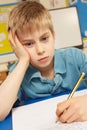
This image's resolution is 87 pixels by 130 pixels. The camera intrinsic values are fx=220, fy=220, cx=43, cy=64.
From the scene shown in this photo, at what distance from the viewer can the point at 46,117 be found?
26.0 inches

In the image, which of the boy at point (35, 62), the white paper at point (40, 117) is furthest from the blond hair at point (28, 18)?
the white paper at point (40, 117)

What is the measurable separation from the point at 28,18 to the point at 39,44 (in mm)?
126

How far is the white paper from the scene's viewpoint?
570 mm

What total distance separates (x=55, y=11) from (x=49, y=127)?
211 centimetres

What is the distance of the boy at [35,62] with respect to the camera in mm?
826

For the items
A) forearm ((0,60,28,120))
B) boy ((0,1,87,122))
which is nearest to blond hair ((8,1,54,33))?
boy ((0,1,87,122))

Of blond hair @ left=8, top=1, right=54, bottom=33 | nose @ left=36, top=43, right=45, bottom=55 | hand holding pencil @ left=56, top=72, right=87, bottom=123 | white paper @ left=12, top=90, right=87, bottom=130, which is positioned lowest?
white paper @ left=12, top=90, right=87, bottom=130

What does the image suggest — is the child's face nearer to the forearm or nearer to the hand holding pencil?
the forearm

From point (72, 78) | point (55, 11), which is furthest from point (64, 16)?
→ point (72, 78)

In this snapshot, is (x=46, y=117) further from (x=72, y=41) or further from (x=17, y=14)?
(x=72, y=41)

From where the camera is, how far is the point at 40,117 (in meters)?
0.67

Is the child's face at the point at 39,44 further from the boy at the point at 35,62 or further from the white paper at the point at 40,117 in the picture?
the white paper at the point at 40,117

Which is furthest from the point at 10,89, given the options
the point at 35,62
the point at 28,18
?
the point at 28,18

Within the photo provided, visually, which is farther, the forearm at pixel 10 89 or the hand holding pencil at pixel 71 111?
the forearm at pixel 10 89
